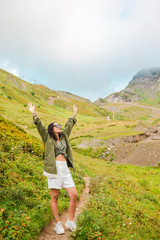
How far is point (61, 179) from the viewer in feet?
19.3

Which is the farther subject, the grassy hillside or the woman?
the woman

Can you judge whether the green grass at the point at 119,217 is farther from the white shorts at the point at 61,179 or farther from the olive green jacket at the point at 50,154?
the olive green jacket at the point at 50,154

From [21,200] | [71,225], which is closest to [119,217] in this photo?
[71,225]

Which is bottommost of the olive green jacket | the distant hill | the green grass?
the green grass

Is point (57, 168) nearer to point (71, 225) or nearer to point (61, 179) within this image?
point (61, 179)

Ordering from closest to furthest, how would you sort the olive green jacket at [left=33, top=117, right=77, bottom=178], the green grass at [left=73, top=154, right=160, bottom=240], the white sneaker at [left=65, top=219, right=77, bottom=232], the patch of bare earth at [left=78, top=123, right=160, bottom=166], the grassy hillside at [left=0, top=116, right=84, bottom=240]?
the grassy hillside at [left=0, top=116, right=84, bottom=240] < the olive green jacket at [left=33, top=117, right=77, bottom=178] < the green grass at [left=73, top=154, right=160, bottom=240] < the white sneaker at [left=65, top=219, right=77, bottom=232] < the patch of bare earth at [left=78, top=123, right=160, bottom=166]

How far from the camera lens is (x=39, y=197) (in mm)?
7672

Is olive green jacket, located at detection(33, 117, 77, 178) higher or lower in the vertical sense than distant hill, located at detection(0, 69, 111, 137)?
lower

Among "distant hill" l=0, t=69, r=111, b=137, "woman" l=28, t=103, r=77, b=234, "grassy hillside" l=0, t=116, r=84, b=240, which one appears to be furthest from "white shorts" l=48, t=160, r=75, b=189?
"distant hill" l=0, t=69, r=111, b=137

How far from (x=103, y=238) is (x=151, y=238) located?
8.28 ft

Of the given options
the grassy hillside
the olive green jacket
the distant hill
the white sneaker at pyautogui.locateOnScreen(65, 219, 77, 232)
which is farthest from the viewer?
the distant hill

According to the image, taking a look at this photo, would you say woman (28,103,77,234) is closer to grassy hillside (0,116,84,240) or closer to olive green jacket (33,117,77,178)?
olive green jacket (33,117,77,178)

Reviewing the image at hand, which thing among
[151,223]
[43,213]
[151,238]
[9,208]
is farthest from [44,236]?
[151,223]

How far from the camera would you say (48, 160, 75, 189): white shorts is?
19.0 ft
